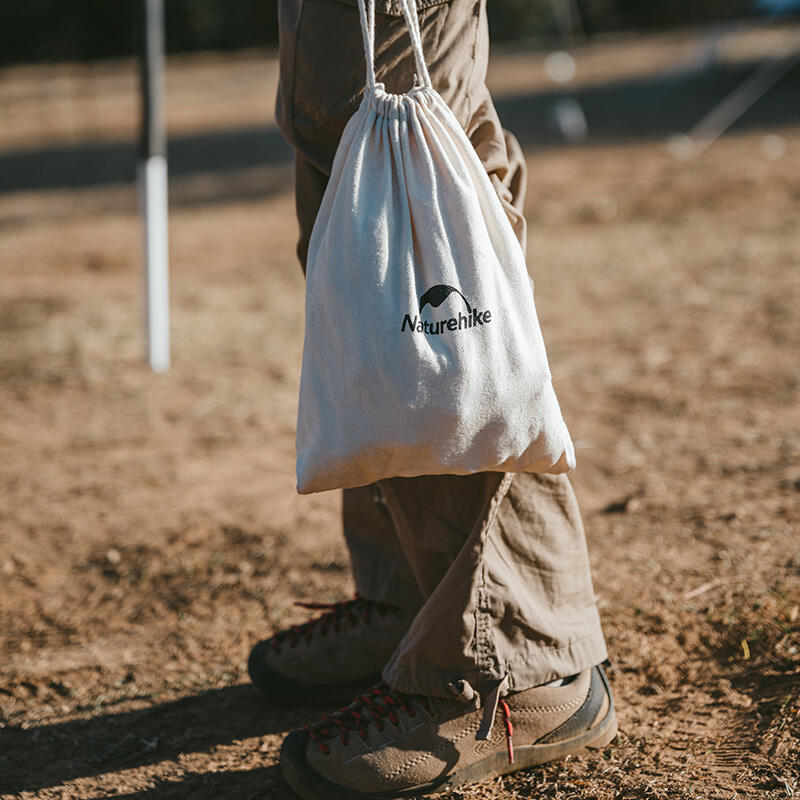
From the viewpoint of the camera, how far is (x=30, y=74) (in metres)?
14.8

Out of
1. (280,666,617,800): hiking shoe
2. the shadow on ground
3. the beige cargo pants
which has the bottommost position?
the shadow on ground

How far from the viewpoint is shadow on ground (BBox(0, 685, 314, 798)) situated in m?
1.92

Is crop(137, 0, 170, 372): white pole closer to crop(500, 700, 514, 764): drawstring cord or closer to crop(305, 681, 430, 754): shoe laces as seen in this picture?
crop(305, 681, 430, 754): shoe laces

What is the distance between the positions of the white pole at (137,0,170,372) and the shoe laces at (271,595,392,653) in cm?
235

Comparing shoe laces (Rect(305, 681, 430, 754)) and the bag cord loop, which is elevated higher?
the bag cord loop

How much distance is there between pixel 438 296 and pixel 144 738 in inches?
44.5

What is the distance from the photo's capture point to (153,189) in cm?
409

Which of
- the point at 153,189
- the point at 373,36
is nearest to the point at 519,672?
the point at 373,36

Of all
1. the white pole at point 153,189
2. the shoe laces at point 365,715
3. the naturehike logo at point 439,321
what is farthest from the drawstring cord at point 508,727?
the white pole at point 153,189

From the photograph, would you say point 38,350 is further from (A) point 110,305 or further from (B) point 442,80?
(B) point 442,80

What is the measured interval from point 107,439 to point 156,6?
Result: 1649mm

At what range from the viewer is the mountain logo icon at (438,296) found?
1.52 meters

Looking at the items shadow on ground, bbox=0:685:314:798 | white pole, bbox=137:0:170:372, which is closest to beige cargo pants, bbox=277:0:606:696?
shadow on ground, bbox=0:685:314:798

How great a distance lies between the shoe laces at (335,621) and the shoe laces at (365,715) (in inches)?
11.4
